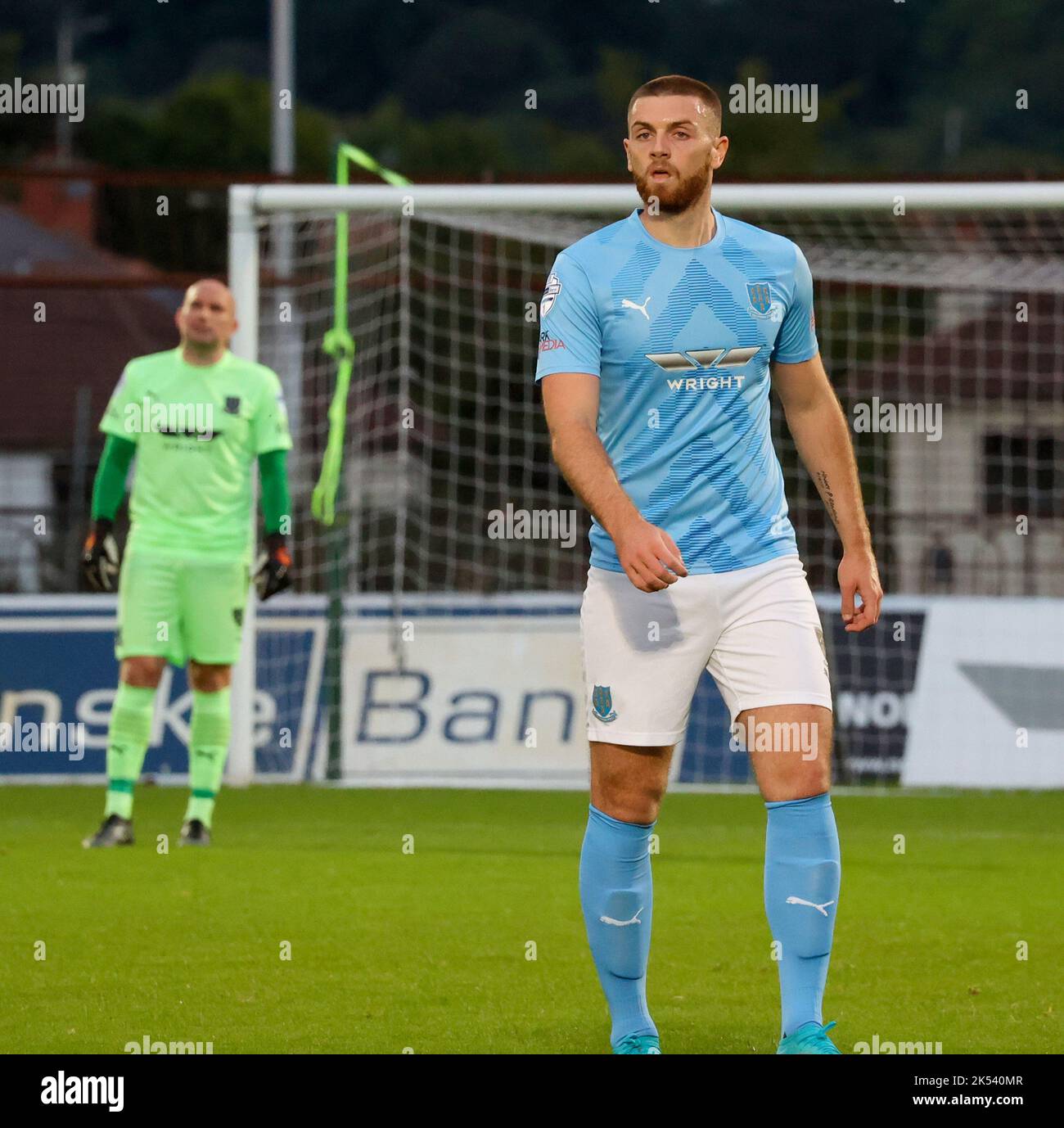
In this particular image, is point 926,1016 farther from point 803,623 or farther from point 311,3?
point 311,3

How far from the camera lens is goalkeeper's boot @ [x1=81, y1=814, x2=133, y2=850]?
896 cm

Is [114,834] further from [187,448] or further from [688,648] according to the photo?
[688,648]

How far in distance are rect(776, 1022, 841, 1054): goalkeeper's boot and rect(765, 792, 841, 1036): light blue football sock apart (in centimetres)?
6

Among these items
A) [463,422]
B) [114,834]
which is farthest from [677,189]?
[463,422]

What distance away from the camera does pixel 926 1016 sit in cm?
541

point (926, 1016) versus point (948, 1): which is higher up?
point (948, 1)

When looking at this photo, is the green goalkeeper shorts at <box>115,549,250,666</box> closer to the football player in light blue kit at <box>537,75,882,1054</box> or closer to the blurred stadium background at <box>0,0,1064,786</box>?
the blurred stadium background at <box>0,0,1064,786</box>

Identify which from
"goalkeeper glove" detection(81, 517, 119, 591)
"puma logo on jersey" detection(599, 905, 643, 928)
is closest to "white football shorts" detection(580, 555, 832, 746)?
"puma logo on jersey" detection(599, 905, 643, 928)

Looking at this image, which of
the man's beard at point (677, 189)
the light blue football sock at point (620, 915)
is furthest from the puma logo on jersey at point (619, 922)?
the man's beard at point (677, 189)

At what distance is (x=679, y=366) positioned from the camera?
4.70m

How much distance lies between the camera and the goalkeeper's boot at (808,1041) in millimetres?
4438

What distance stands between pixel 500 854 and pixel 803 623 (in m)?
4.62

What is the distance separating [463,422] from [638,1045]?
914cm

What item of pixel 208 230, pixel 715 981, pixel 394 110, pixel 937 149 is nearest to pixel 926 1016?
pixel 715 981
